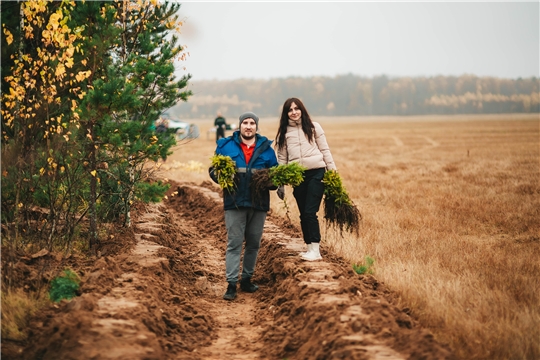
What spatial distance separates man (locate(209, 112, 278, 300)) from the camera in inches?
268

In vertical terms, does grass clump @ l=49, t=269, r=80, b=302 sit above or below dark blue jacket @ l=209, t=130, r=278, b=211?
below

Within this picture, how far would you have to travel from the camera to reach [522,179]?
57.6 feet

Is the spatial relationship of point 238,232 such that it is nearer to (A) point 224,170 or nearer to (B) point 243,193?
(B) point 243,193

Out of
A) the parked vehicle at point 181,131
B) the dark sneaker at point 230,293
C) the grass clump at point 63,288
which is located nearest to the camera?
the grass clump at point 63,288

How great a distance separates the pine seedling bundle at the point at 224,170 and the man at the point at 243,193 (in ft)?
0.36

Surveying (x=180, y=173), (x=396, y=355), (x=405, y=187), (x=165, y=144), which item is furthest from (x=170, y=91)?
(x=180, y=173)

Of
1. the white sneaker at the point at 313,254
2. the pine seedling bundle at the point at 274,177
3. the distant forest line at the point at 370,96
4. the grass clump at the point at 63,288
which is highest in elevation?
the distant forest line at the point at 370,96

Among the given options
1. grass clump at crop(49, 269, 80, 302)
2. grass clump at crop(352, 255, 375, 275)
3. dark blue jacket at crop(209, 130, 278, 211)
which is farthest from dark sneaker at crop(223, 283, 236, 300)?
grass clump at crop(49, 269, 80, 302)

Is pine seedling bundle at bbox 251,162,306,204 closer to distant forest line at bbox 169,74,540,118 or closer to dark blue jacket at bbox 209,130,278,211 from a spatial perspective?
dark blue jacket at bbox 209,130,278,211

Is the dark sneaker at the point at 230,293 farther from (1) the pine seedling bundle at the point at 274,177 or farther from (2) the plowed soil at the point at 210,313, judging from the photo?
(1) the pine seedling bundle at the point at 274,177

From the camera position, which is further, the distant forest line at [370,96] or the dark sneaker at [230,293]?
the distant forest line at [370,96]

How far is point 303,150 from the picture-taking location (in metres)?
7.41

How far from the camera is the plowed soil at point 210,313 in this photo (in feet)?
15.0

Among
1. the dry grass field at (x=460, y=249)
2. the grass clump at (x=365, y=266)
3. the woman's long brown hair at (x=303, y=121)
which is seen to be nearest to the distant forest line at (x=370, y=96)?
the dry grass field at (x=460, y=249)
